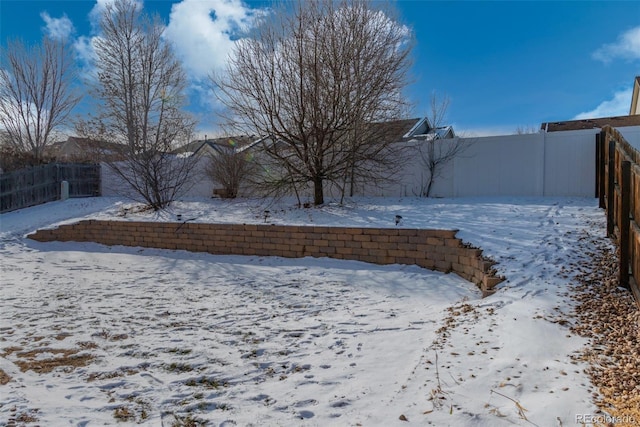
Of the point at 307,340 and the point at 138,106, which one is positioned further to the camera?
the point at 138,106

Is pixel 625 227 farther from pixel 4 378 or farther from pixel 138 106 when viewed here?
pixel 138 106

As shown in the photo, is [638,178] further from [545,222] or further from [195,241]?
[195,241]

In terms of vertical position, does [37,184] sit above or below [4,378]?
above

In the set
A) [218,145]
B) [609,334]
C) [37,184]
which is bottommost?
A: [609,334]

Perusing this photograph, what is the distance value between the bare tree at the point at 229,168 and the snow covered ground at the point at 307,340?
4424 mm

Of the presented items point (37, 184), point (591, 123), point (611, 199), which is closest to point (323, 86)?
point (611, 199)

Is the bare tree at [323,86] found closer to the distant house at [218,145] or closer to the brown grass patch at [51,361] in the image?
the distant house at [218,145]

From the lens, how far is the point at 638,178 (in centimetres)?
337

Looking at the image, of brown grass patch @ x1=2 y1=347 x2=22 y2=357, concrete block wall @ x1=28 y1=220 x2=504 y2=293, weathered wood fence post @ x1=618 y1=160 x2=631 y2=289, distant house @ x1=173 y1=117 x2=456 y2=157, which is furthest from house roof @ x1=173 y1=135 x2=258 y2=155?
weathered wood fence post @ x1=618 y1=160 x2=631 y2=289

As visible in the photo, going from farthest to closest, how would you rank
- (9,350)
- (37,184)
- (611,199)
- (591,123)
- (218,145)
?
(591,123) < (37,184) < (218,145) < (611,199) < (9,350)

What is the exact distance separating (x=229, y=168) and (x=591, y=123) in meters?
14.2

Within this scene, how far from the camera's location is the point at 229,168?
1133 centimetres

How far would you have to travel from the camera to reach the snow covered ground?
2.38 m

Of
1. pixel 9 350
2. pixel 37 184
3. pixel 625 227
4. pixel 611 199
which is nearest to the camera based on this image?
pixel 9 350
